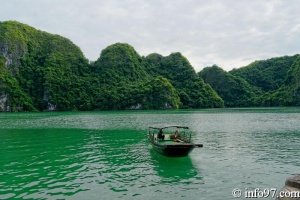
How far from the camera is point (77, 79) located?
154 meters

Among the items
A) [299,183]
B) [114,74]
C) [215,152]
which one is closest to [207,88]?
[114,74]

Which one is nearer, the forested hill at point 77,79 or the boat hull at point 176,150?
the boat hull at point 176,150

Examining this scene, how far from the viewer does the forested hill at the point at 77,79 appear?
132875 millimetres

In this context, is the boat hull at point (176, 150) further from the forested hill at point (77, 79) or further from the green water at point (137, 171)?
the forested hill at point (77, 79)

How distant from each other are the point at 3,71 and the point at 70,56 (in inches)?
1641

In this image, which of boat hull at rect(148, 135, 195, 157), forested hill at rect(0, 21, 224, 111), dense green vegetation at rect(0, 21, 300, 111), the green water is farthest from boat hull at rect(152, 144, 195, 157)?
dense green vegetation at rect(0, 21, 300, 111)

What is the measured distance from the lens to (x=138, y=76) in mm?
172875

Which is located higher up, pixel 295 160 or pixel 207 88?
pixel 207 88

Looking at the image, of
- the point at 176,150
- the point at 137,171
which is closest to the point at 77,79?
the point at 176,150

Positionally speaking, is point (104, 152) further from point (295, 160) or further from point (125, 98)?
point (125, 98)

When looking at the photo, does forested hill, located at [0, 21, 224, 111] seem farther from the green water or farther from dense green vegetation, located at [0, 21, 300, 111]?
the green water

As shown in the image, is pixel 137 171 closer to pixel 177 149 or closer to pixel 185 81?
pixel 177 149

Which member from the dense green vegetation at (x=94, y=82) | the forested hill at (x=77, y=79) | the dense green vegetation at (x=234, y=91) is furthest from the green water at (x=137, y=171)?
the dense green vegetation at (x=234, y=91)

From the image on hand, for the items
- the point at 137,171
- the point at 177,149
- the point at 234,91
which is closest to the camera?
the point at 137,171
